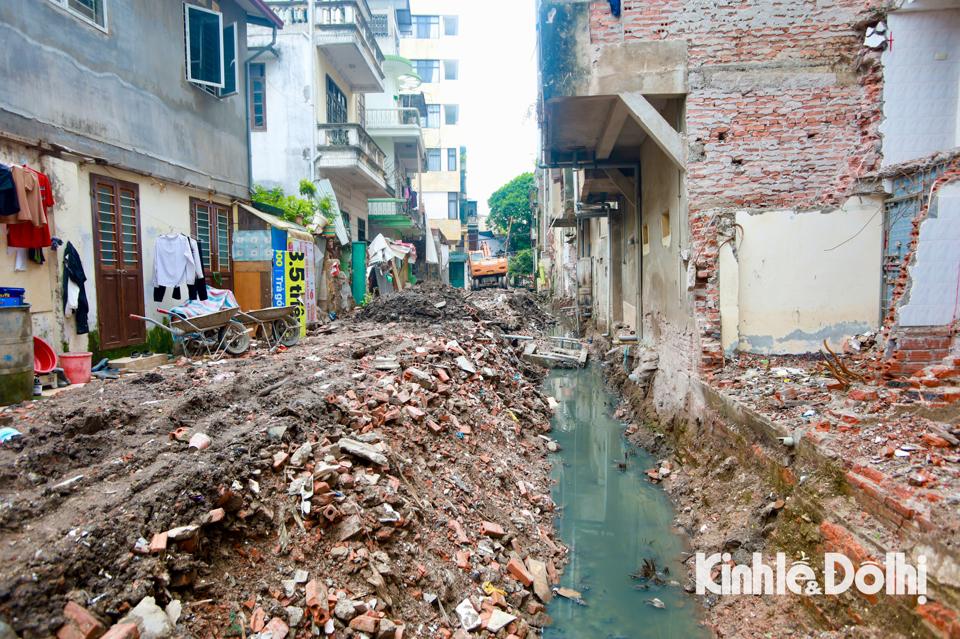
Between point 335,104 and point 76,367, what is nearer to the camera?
point 76,367

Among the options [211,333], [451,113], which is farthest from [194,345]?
[451,113]

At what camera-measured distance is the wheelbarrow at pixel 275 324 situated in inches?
389

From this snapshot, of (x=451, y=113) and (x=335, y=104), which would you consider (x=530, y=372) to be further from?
(x=451, y=113)

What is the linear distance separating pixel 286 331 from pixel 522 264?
39.9 metres

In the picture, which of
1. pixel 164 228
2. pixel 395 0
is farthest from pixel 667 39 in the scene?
pixel 395 0

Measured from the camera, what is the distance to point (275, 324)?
34.9 ft

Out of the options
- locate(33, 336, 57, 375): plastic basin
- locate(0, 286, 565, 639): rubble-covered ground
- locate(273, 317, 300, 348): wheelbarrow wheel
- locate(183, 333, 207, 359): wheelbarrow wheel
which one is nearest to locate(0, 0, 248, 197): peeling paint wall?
locate(33, 336, 57, 375): plastic basin

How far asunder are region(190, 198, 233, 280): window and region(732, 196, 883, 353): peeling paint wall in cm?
951

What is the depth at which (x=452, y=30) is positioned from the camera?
128 feet

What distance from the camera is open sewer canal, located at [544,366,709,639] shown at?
450cm

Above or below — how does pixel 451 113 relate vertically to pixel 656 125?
above

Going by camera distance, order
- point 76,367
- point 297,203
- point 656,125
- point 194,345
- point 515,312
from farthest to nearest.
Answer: point 515,312 → point 297,203 → point 194,345 → point 656,125 → point 76,367

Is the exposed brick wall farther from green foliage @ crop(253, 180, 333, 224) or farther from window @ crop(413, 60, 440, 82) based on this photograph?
window @ crop(413, 60, 440, 82)

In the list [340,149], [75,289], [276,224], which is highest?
[340,149]
